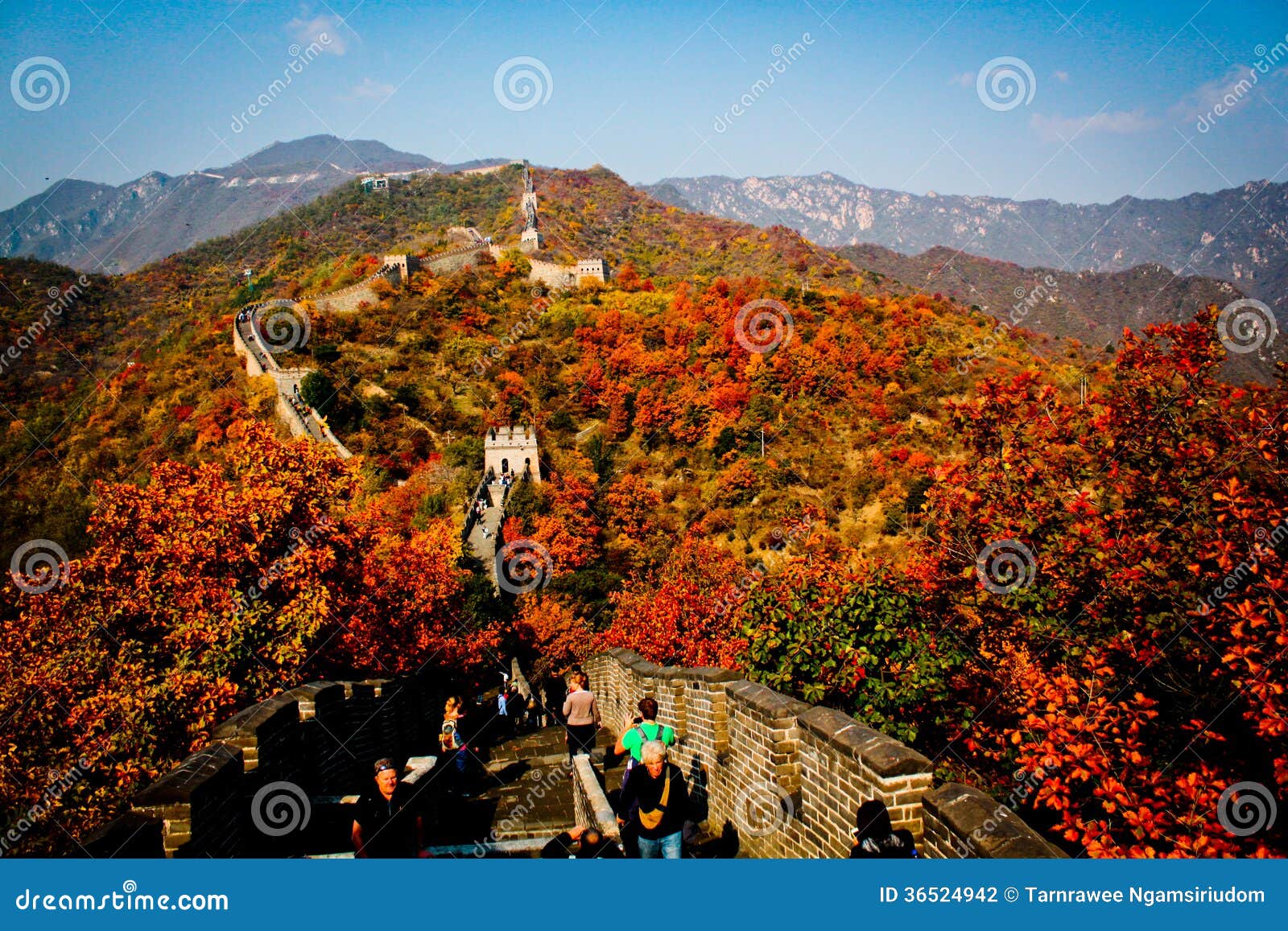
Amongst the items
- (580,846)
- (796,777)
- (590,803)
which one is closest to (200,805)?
(580,846)

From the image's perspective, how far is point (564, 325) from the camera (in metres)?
71.4

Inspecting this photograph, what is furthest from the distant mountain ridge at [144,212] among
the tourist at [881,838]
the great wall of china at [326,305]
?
the tourist at [881,838]

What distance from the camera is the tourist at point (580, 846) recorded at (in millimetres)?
4926

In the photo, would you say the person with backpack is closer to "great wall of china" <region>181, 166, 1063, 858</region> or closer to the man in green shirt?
the man in green shirt

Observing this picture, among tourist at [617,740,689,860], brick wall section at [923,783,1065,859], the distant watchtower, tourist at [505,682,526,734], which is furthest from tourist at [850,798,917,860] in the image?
the distant watchtower

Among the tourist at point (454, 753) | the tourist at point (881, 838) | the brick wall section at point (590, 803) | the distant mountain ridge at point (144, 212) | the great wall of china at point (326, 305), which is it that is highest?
the distant mountain ridge at point (144, 212)

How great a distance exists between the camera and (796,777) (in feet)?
16.9

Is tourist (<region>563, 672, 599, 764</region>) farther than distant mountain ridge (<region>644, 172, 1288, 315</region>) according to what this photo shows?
No

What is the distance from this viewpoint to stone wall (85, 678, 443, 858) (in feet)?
13.3

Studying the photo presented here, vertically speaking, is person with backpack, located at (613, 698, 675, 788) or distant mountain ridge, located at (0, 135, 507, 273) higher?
distant mountain ridge, located at (0, 135, 507, 273)

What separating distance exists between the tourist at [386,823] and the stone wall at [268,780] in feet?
2.60

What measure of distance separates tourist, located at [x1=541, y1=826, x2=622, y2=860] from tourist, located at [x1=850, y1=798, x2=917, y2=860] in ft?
5.66

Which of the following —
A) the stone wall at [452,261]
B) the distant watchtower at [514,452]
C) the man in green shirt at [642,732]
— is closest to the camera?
the man in green shirt at [642,732]

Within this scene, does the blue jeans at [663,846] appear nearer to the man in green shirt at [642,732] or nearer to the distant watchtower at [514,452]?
the man in green shirt at [642,732]
